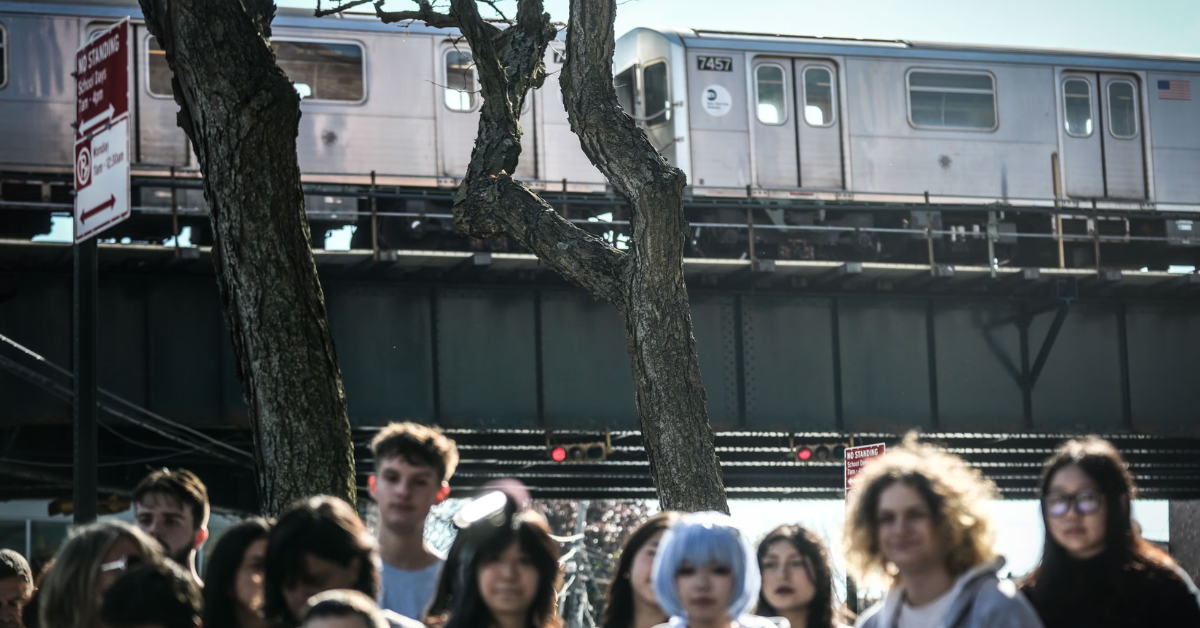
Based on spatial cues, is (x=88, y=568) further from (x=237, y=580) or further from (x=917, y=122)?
(x=917, y=122)

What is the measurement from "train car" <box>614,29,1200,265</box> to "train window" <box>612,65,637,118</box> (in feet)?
0.11

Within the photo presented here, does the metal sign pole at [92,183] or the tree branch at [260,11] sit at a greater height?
the tree branch at [260,11]

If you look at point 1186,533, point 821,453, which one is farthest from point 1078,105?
point 1186,533

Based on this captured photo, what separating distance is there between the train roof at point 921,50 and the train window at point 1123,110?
0.34m

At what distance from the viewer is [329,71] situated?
69.1ft

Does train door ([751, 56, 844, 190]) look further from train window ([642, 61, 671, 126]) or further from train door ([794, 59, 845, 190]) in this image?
train window ([642, 61, 671, 126])

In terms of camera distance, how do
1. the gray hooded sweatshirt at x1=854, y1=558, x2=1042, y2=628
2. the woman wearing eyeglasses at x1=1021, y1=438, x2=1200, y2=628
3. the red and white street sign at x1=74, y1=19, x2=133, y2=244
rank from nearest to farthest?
the gray hooded sweatshirt at x1=854, y1=558, x2=1042, y2=628
the woman wearing eyeglasses at x1=1021, y1=438, x2=1200, y2=628
the red and white street sign at x1=74, y1=19, x2=133, y2=244

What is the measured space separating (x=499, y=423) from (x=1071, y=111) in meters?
11.0

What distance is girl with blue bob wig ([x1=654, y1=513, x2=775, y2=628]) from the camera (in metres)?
4.48

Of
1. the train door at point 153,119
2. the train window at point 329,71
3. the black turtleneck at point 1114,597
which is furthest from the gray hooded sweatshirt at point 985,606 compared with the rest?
the train window at point 329,71

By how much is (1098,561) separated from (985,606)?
2.34ft

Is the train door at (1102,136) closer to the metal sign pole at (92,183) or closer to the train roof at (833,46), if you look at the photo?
the train roof at (833,46)

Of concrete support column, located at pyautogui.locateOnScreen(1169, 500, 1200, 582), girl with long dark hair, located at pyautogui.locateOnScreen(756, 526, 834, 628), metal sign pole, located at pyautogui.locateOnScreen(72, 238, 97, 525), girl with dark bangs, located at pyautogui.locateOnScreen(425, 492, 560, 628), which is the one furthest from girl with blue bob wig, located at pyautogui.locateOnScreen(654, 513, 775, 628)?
concrete support column, located at pyautogui.locateOnScreen(1169, 500, 1200, 582)

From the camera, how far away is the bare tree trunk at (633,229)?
30.8 ft
